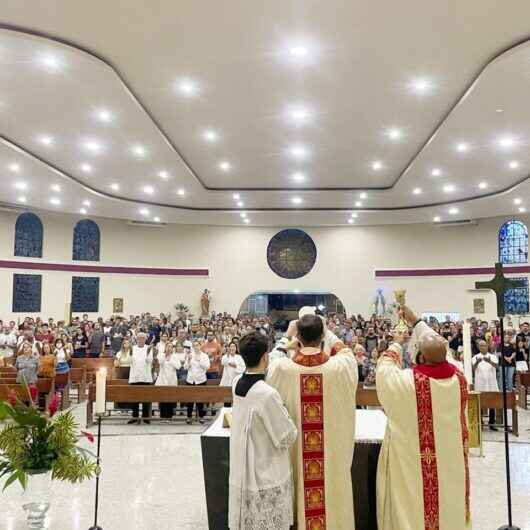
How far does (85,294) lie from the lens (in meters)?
20.2

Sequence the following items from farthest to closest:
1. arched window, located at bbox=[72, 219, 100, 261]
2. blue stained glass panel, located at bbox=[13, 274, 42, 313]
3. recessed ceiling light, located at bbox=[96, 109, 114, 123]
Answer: arched window, located at bbox=[72, 219, 100, 261], blue stained glass panel, located at bbox=[13, 274, 42, 313], recessed ceiling light, located at bbox=[96, 109, 114, 123]

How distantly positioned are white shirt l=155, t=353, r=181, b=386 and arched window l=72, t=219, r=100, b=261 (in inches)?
508

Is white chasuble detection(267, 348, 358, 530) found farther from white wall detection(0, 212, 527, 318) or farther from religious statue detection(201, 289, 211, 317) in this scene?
white wall detection(0, 212, 527, 318)

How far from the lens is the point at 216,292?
2184 centimetres

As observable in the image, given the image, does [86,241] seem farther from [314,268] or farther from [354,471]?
[354,471]

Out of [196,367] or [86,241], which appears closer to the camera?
[196,367]

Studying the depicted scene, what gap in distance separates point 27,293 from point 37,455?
59.2 feet

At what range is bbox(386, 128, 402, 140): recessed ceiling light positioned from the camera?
10598mm

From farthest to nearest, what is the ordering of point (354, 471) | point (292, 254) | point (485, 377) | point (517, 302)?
1. point (292, 254)
2. point (517, 302)
3. point (485, 377)
4. point (354, 471)

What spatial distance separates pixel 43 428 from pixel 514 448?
6.36 metres

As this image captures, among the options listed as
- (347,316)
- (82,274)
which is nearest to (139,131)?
(82,274)

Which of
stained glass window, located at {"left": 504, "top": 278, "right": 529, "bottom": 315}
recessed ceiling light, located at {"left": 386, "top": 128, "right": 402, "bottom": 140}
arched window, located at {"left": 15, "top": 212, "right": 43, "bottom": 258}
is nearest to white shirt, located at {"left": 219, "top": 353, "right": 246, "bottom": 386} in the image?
recessed ceiling light, located at {"left": 386, "top": 128, "right": 402, "bottom": 140}

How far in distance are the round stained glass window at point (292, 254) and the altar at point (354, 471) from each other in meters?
18.0

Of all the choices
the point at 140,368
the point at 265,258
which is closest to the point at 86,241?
the point at 265,258
